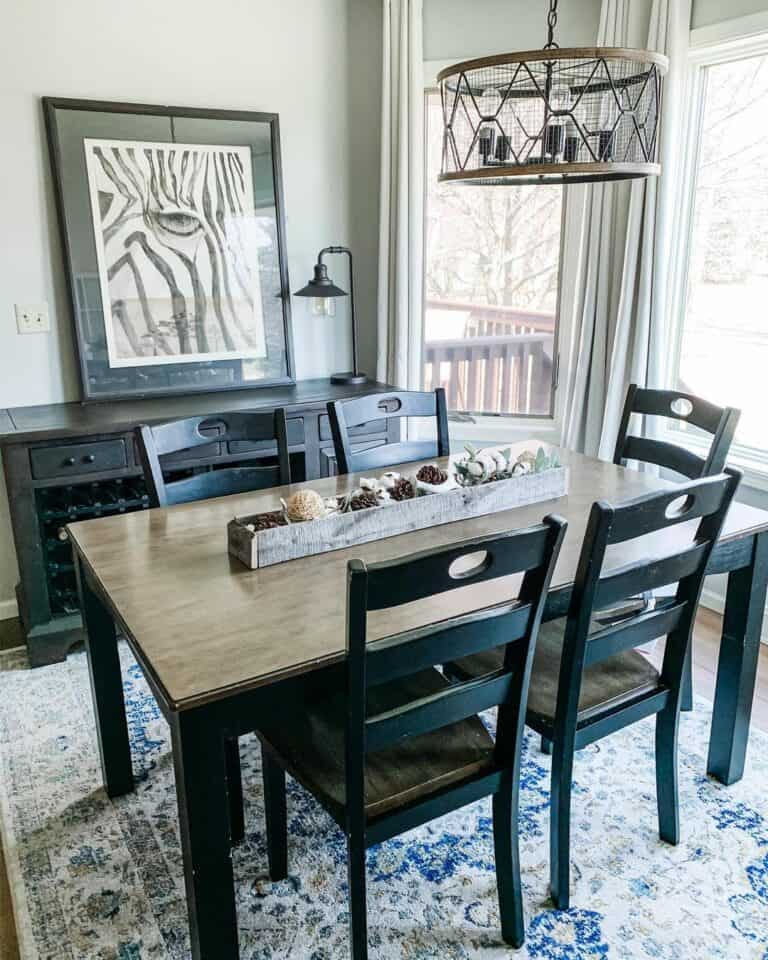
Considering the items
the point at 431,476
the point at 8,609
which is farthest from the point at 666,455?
the point at 8,609

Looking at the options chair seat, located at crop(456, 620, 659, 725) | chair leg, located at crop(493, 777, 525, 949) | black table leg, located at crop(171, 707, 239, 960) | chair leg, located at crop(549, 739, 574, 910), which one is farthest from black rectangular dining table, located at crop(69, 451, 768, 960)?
chair leg, located at crop(493, 777, 525, 949)

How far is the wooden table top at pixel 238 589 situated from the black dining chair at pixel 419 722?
114 millimetres

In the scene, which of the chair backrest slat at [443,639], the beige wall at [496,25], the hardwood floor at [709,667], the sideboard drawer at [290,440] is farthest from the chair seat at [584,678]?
the beige wall at [496,25]

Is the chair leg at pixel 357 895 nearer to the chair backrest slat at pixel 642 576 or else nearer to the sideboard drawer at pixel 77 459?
the chair backrest slat at pixel 642 576

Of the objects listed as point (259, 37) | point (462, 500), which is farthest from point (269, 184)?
point (462, 500)

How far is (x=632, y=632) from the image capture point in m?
1.74

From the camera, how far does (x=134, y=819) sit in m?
2.09

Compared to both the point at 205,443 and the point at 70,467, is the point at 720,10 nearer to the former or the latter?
the point at 205,443

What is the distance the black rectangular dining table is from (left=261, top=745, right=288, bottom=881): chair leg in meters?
0.13

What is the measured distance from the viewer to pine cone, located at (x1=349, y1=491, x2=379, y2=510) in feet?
6.36

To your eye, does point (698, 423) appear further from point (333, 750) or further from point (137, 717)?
point (137, 717)

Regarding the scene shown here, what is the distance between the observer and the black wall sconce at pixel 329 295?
3.25 m

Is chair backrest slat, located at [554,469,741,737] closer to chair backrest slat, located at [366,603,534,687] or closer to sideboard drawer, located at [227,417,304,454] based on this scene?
chair backrest slat, located at [366,603,534,687]

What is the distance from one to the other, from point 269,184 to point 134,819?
8.23ft
